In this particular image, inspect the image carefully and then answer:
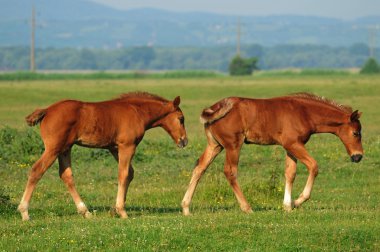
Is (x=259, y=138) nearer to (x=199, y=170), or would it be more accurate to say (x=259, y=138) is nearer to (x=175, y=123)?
(x=199, y=170)

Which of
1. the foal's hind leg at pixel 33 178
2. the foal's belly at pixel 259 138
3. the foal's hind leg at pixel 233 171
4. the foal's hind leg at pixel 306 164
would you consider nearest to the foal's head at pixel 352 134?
the foal's hind leg at pixel 306 164

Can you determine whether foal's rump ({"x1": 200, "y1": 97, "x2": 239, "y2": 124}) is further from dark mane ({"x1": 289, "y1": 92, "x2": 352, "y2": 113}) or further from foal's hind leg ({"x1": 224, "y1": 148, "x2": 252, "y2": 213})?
dark mane ({"x1": 289, "y1": 92, "x2": 352, "y2": 113})

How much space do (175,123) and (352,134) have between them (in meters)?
2.88

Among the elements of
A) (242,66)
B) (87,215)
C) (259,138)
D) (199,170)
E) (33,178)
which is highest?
(259,138)

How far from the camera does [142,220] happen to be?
14.4m

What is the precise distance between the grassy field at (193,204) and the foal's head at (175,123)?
1.20m

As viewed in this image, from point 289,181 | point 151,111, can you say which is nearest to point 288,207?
point 289,181

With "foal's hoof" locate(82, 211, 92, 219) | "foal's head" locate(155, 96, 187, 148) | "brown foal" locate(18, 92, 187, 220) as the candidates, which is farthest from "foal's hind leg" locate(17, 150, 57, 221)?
"foal's head" locate(155, 96, 187, 148)

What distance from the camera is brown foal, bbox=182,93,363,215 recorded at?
16.0 m

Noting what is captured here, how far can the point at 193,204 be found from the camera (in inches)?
706

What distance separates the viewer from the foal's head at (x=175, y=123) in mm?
16266

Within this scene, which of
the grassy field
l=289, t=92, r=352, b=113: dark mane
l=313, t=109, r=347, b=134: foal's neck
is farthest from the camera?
l=289, t=92, r=352, b=113: dark mane

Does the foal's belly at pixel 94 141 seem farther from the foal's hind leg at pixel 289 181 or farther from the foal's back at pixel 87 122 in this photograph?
the foal's hind leg at pixel 289 181

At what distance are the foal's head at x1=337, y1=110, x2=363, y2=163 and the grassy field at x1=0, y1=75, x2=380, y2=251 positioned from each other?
3.09 feet
